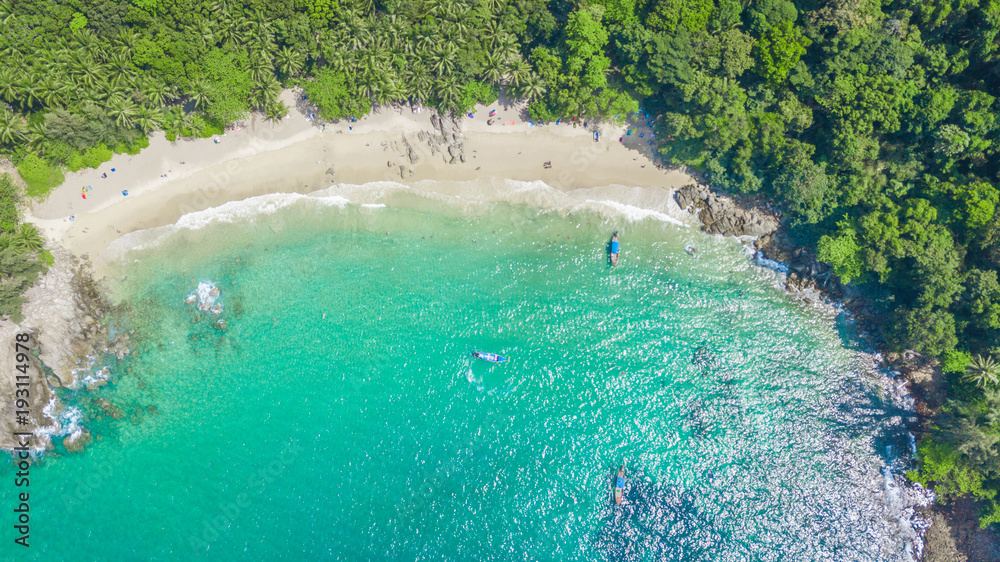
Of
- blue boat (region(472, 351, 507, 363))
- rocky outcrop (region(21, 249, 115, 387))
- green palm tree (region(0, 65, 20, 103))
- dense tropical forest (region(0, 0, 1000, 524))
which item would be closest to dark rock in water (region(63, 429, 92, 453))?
rocky outcrop (region(21, 249, 115, 387))

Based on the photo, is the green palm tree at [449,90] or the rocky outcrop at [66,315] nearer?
the green palm tree at [449,90]

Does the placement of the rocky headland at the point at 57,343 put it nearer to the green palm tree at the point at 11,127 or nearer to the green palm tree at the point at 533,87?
the green palm tree at the point at 11,127

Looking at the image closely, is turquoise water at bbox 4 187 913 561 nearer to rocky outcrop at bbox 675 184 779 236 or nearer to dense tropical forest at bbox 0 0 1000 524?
rocky outcrop at bbox 675 184 779 236

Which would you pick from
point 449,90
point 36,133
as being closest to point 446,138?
point 449,90

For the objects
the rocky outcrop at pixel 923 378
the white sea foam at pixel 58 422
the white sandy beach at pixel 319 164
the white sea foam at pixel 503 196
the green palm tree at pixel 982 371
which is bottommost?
the white sea foam at pixel 58 422

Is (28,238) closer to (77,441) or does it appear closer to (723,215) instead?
(77,441)
